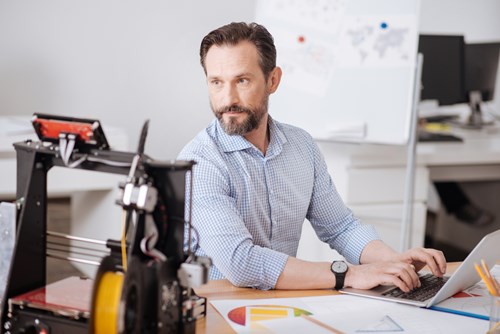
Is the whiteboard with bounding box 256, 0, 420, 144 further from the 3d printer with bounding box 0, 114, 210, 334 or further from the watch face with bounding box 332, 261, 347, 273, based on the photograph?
the 3d printer with bounding box 0, 114, 210, 334

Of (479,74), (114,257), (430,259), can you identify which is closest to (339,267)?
(430,259)

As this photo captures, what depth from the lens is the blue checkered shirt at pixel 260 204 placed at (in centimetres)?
167

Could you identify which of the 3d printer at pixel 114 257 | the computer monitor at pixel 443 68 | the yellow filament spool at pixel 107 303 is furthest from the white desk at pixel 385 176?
the yellow filament spool at pixel 107 303

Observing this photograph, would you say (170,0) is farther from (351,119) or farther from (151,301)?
(151,301)

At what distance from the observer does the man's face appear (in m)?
1.86

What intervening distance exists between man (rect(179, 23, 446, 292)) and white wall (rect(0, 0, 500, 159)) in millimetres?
2729

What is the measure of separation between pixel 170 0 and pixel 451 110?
2156 millimetres

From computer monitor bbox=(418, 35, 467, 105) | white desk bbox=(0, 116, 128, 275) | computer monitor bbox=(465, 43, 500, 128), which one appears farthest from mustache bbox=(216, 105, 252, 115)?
computer monitor bbox=(465, 43, 500, 128)

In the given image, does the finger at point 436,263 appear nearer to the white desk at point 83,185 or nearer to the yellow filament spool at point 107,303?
the yellow filament spool at point 107,303

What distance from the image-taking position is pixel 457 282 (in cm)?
156

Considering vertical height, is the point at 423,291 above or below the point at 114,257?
below

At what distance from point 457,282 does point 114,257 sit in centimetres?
74

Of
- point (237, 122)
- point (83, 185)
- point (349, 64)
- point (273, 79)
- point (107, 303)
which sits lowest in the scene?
point (83, 185)

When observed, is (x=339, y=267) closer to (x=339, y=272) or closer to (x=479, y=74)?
(x=339, y=272)
